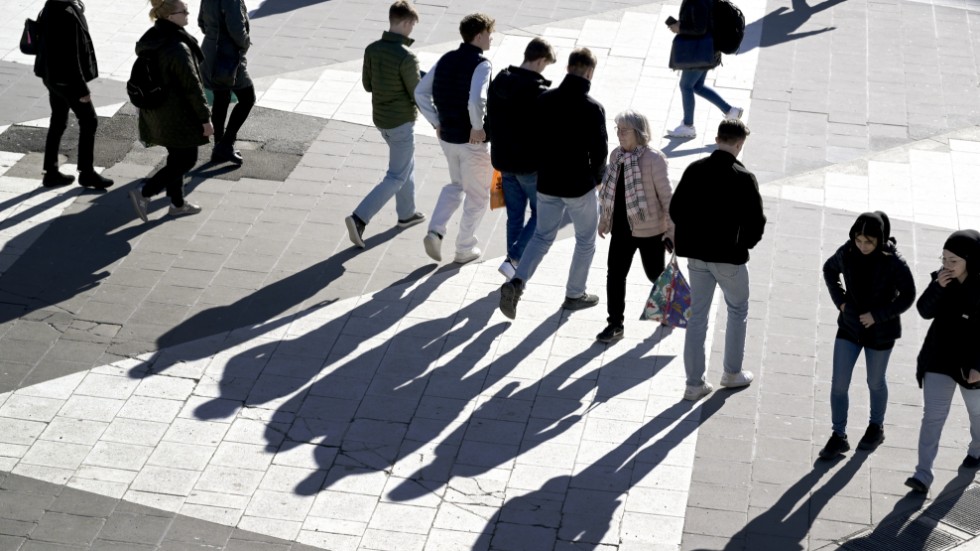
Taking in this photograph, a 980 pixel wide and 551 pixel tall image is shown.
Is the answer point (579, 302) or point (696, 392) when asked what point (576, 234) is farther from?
point (696, 392)

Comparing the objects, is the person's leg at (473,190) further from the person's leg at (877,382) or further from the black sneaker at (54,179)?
the black sneaker at (54,179)

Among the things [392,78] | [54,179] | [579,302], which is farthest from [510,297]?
[54,179]

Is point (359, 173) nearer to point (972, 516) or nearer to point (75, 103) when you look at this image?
point (75, 103)

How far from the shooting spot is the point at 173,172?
32.1 ft

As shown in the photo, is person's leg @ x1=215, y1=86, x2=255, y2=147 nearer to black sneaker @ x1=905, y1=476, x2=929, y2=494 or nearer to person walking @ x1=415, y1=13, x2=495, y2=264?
person walking @ x1=415, y1=13, x2=495, y2=264

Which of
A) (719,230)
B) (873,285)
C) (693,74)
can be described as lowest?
(693,74)

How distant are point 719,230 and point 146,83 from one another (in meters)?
4.53

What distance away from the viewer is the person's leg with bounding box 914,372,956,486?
6.82 meters

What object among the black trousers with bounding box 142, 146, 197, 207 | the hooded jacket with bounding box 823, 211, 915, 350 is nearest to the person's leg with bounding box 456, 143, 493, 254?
the black trousers with bounding box 142, 146, 197, 207

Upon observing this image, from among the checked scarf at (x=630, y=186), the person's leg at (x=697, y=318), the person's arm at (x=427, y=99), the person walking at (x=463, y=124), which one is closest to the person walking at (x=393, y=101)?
the person's arm at (x=427, y=99)

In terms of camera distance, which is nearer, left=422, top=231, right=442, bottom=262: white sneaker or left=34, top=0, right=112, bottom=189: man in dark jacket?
left=422, top=231, right=442, bottom=262: white sneaker

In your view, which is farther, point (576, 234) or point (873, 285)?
point (576, 234)

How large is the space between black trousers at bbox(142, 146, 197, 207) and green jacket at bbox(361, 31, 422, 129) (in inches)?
59.2

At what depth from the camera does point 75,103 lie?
1011 cm
